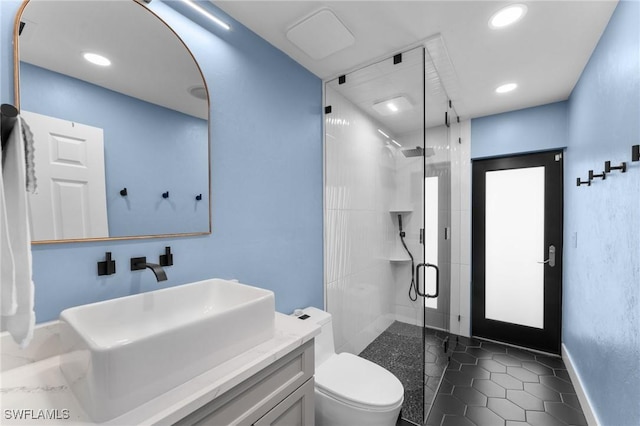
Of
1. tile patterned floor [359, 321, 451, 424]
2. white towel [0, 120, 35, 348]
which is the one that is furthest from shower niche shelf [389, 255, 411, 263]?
white towel [0, 120, 35, 348]

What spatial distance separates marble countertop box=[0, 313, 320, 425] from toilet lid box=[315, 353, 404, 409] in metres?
0.70

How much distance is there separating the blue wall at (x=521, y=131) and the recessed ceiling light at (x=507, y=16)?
64.5 inches

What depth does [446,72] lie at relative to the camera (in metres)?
2.16

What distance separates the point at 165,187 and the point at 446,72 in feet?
7.14

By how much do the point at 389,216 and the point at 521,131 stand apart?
6.34 feet

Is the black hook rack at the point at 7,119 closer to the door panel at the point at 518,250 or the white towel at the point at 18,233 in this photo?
the white towel at the point at 18,233

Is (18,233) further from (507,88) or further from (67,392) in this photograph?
(507,88)

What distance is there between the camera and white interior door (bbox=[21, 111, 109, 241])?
3.18 feet

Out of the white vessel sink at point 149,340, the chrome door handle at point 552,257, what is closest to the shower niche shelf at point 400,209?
the white vessel sink at point 149,340

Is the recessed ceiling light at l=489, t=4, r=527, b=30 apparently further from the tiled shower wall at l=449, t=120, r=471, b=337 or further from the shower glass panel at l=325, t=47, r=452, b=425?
the tiled shower wall at l=449, t=120, r=471, b=337

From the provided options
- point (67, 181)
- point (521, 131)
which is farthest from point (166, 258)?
point (521, 131)

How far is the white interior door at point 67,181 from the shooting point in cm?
97

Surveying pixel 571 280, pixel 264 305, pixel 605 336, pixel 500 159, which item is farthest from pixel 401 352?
pixel 500 159

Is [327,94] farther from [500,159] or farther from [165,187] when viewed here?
[500,159]
